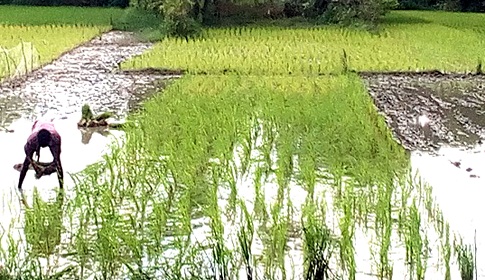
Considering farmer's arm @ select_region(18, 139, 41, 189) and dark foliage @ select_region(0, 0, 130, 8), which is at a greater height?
dark foliage @ select_region(0, 0, 130, 8)

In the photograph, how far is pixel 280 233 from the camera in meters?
3.75

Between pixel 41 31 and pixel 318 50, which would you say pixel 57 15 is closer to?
pixel 41 31

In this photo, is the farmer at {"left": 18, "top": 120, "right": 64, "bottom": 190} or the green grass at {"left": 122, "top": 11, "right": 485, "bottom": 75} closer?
the farmer at {"left": 18, "top": 120, "right": 64, "bottom": 190}

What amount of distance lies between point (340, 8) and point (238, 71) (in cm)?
617

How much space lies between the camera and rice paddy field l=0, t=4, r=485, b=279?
11.6 feet

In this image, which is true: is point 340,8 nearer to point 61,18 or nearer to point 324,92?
point 61,18

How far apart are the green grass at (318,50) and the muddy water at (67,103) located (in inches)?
22.5

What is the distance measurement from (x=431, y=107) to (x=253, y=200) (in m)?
3.66

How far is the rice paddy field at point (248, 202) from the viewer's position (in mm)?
3549

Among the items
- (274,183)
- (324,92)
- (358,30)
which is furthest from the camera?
(358,30)

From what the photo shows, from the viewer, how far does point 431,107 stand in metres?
7.85

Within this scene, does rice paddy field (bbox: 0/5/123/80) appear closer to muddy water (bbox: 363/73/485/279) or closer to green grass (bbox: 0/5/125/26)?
green grass (bbox: 0/5/125/26)

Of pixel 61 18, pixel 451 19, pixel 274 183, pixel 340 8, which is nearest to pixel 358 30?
pixel 340 8

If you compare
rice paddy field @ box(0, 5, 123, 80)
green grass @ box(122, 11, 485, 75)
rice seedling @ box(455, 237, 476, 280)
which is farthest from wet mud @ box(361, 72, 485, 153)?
rice paddy field @ box(0, 5, 123, 80)
